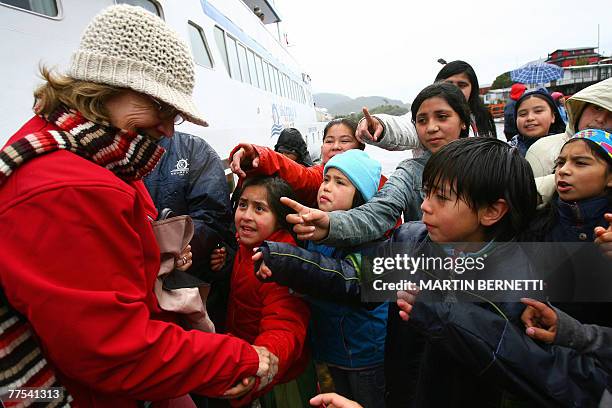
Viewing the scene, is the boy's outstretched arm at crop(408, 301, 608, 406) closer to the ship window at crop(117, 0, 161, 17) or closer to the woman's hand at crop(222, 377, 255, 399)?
the woman's hand at crop(222, 377, 255, 399)

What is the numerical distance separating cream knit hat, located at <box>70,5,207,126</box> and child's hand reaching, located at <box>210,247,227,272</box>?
111 cm

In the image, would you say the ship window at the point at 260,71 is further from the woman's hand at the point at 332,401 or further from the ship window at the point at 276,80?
the woman's hand at the point at 332,401

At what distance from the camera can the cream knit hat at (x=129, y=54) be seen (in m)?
0.95

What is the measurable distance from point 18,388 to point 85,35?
3.02 feet

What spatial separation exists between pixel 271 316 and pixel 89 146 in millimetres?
1052

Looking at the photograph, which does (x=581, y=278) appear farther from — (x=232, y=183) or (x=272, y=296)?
(x=232, y=183)

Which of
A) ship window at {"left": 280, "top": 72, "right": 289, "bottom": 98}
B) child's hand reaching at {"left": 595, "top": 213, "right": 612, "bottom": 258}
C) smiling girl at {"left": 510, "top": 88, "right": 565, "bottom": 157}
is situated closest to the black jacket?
child's hand reaching at {"left": 595, "top": 213, "right": 612, "bottom": 258}

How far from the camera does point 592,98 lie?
188 cm

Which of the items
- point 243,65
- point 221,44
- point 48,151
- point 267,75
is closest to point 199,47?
point 221,44

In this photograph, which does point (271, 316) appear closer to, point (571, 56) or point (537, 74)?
point (537, 74)

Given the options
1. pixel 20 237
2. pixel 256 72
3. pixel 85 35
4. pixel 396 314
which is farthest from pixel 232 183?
pixel 256 72

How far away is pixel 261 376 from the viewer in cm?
115

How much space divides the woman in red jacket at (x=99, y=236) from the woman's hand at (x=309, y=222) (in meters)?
0.50

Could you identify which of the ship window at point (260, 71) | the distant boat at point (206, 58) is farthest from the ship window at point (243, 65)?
the ship window at point (260, 71)
